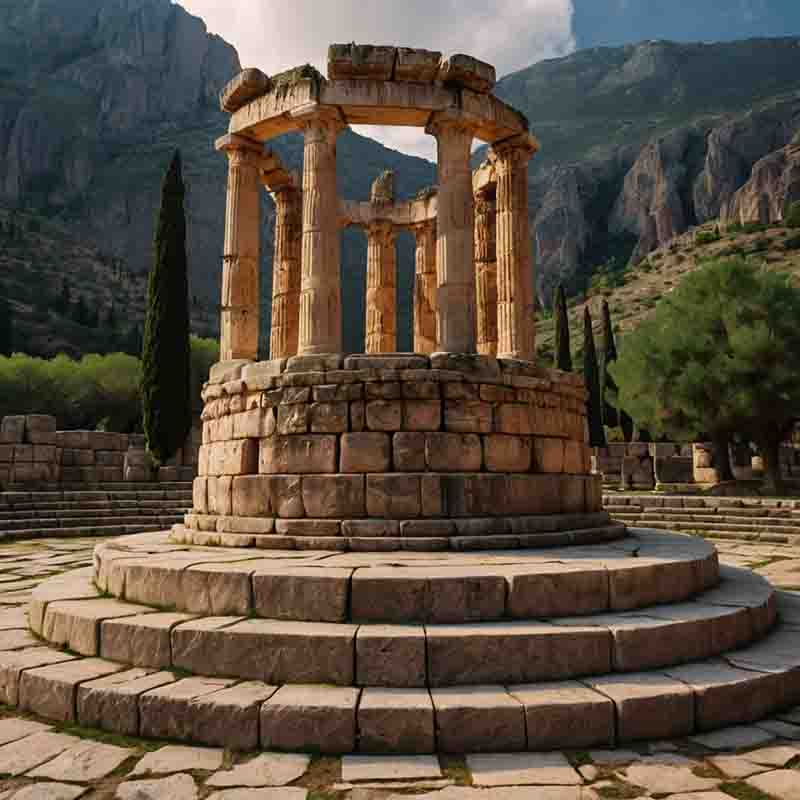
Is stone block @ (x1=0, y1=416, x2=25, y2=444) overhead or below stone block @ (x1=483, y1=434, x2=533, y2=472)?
overhead

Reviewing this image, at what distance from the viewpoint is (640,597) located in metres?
5.26

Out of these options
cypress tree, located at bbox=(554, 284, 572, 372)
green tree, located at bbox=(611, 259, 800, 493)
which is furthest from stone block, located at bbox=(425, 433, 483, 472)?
cypress tree, located at bbox=(554, 284, 572, 372)

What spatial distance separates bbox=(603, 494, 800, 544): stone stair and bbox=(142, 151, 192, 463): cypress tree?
15.1 metres

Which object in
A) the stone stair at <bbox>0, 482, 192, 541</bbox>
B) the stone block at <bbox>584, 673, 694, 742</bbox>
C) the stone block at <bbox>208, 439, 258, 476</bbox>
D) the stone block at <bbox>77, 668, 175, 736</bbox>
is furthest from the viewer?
the stone stair at <bbox>0, 482, 192, 541</bbox>

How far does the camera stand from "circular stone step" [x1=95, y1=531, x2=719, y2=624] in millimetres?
4777

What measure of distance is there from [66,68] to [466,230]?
134 metres

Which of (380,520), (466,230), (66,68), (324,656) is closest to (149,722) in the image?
(324,656)

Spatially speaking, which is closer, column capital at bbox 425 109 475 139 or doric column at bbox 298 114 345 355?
doric column at bbox 298 114 345 355

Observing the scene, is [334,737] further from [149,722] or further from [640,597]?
[640,597]

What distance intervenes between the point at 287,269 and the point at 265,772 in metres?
9.38

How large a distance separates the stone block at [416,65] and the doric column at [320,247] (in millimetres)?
1001

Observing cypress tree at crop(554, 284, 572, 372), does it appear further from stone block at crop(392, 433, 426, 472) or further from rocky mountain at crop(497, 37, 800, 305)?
rocky mountain at crop(497, 37, 800, 305)

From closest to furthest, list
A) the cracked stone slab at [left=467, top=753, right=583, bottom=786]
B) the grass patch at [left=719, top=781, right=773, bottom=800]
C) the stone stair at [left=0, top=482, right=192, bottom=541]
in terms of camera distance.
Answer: the grass patch at [left=719, top=781, right=773, bottom=800] < the cracked stone slab at [left=467, top=753, right=583, bottom=786] < the stone stair at [left=0, top=482, right=192, bottom=541]

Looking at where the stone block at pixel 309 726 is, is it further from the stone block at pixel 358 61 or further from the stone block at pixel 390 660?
the stone block at pixel 358 61
